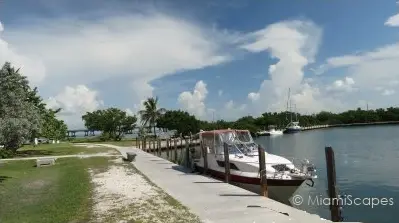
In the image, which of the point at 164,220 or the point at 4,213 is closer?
the point at 164,220

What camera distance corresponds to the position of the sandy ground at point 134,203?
1221 centimetres

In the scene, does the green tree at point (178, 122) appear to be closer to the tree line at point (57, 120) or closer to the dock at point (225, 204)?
the tree line at point (57, 120)

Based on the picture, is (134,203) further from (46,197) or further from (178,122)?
(178,122)

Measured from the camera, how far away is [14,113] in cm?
3919

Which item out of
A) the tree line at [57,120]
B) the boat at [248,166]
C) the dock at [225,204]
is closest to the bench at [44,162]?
the tree line at [57,120]

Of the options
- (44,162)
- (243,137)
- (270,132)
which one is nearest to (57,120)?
(44,162)

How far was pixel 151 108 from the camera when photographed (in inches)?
4040

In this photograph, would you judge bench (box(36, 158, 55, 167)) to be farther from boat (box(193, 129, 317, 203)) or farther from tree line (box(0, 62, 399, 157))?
boat (box(193, 129, 317, 203))

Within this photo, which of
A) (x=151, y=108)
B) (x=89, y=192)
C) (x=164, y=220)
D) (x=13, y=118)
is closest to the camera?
(x=164, y=220)

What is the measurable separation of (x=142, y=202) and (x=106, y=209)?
142 centimetres

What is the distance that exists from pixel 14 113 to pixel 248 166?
2668 centimetres

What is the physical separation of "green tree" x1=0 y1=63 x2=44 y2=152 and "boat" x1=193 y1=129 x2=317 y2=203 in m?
17.7

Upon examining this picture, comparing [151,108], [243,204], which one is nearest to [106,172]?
[243,204]

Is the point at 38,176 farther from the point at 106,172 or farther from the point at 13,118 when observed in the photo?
the point at 13,118
